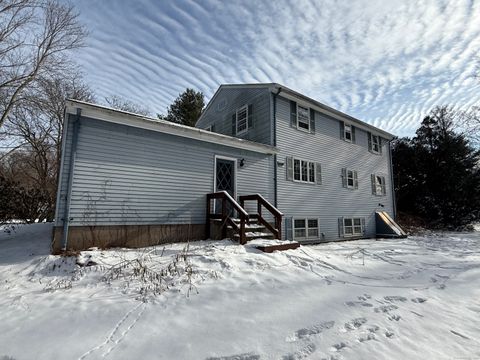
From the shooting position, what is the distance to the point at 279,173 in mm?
11680

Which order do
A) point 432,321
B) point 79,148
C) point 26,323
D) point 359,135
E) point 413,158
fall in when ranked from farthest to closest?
point 413,158 < point 359,135 < point 79,148 < point 432,321 < point 26,323

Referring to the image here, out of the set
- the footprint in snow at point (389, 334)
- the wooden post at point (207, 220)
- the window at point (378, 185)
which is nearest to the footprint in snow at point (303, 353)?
the footprint in snow at point (389, 334)

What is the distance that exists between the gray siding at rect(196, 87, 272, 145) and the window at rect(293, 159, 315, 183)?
6.08 ft

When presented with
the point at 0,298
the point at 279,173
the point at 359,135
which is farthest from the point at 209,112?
the point at 0,298

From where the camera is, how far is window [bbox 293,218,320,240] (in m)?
12.0

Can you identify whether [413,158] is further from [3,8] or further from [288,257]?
[3,8]

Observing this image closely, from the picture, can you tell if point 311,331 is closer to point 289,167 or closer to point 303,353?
point 303,353

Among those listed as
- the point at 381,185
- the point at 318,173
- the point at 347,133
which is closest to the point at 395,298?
the point at 318,173

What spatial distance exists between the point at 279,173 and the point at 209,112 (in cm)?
724

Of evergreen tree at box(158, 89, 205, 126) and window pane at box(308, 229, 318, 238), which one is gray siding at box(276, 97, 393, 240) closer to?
window pane at box(308, 229, 318, 238)

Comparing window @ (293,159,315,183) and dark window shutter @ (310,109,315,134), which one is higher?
dark window shutter @ (310,109,315,134)

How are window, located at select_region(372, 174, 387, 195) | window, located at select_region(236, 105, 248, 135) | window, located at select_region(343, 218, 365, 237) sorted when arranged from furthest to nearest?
window, located at select_region(372, 174, 387, 195), window, located at select_region(343, 218, 365, 237), window, located at select_region(236, 105, 248, 135)

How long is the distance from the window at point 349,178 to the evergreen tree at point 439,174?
36.5ft

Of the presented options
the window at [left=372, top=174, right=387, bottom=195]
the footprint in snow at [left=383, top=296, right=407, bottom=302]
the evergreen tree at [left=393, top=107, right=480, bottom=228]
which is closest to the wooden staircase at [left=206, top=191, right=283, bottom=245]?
the footprint in snow at [left=383, top=296, right=407, bottom=302]
